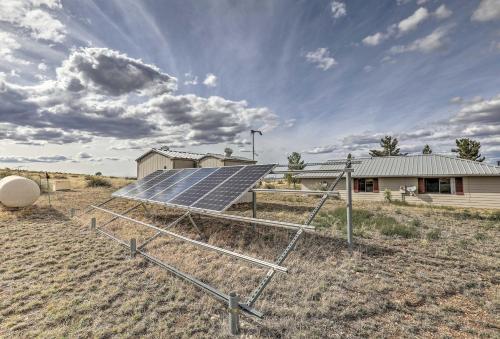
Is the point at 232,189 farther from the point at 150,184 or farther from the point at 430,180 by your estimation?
the point at 430,180

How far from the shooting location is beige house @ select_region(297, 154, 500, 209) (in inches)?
834

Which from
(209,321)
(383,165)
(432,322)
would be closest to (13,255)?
(209,321)

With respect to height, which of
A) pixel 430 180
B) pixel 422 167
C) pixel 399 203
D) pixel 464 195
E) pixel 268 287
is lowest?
pixel 268 287

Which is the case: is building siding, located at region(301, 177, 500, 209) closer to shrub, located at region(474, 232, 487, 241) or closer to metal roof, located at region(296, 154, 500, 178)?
metal roof, located at region(296, 154, 500, 178)

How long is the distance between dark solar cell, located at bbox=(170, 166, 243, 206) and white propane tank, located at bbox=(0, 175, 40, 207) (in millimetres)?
14049

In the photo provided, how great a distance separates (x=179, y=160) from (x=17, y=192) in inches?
451

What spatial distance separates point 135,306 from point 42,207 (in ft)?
61.9

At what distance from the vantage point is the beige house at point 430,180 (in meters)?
21.2

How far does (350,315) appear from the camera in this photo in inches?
192

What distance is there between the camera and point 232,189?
9.03 metres

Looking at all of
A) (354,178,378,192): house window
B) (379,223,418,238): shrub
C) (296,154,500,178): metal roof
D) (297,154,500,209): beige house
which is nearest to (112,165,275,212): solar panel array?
(379,223,418,238): shrub

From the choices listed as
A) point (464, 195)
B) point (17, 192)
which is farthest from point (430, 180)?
point (17, 192)

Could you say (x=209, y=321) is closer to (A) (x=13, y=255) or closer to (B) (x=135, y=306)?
(B) (x=135, y=306)

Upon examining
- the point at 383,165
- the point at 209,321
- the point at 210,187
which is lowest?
the point at 209,321
